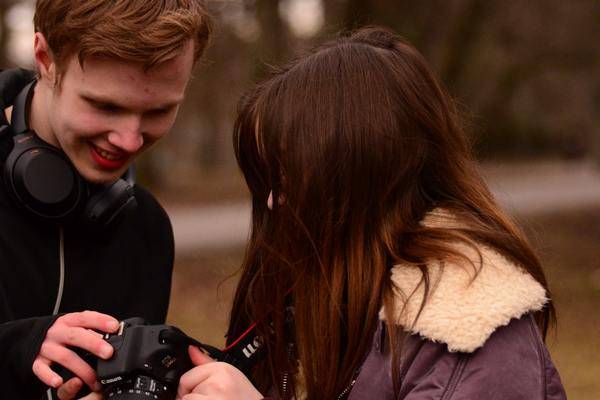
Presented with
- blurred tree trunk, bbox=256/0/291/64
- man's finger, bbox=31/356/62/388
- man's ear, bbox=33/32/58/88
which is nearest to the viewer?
man's finger, bbox=31/356/62/388

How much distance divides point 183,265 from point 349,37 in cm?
913

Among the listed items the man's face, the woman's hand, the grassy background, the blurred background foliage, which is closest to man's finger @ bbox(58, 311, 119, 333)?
the woman's hand

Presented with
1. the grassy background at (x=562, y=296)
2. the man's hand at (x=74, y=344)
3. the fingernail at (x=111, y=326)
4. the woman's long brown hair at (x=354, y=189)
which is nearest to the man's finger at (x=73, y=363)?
the man's hand at (x=74, y=344)

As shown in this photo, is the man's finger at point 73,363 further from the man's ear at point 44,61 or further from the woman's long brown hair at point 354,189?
the man's ear at point 44,61

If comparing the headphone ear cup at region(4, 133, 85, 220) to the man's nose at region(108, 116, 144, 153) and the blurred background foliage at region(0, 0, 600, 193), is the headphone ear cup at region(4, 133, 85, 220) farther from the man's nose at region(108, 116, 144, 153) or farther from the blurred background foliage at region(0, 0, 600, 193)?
the blurred background foliage at region(0, 0, 600, 193)

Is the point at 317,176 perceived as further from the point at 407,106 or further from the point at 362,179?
the point at 407,106

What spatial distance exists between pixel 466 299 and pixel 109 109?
1.29 m

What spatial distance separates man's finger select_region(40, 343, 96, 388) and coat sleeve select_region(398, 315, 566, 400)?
30.5 inches

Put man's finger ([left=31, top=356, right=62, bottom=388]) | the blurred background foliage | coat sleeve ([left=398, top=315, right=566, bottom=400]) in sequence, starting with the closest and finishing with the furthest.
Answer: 1. coat sleeve ([left=398, top=315, right=566, bottom=400])
2. man's finger ([left=31, top=356, right=62, bottom=388])
3. the blurred background foliage

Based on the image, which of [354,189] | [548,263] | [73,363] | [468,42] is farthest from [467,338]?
[468,42]

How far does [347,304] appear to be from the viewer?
2.21 metres

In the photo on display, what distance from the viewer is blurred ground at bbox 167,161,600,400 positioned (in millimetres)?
7258

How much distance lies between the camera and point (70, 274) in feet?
9.21

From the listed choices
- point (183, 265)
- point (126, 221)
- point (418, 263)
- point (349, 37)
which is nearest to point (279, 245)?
point (418, 263)
